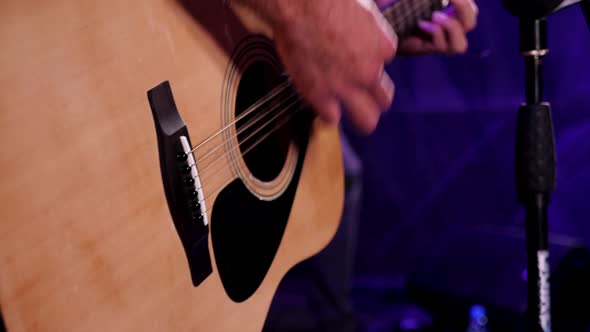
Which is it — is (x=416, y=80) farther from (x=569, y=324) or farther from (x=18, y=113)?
(x=18, y=113)

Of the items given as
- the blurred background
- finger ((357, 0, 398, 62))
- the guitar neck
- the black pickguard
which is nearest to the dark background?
the blurred background

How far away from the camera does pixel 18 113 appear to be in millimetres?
577

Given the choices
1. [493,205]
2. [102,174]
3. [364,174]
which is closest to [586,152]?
[493,205]

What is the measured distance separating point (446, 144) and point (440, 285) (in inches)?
23.9

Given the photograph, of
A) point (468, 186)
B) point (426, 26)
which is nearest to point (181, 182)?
point (426, 26)

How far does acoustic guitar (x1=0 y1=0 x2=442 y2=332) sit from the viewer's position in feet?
1.92

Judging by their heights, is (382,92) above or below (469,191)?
above

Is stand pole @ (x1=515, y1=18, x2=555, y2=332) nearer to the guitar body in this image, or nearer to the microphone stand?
the microphone stand

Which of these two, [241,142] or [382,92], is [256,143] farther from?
[382,92]

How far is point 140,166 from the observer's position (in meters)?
0.69

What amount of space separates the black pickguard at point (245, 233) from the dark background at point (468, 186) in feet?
2.78

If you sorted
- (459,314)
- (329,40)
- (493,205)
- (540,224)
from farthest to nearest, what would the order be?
(493,205), (459,314), (540,224), (329,40)

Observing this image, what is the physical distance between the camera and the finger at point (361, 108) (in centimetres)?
84

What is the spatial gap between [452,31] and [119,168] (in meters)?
0.82
